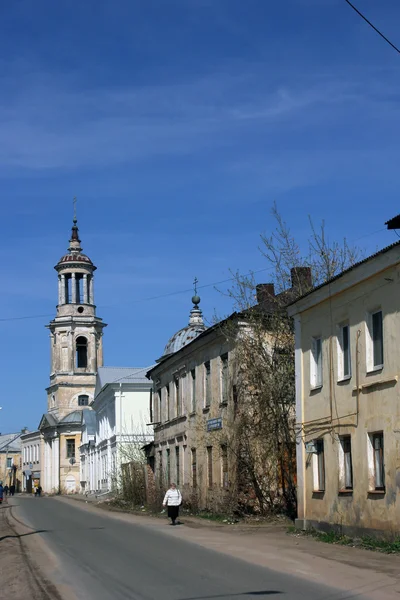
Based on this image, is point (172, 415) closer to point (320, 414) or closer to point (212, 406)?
point (212, 406)

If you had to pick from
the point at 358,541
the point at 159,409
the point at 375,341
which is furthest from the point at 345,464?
the point at 159,409

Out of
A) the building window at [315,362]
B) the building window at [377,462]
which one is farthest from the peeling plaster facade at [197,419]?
the building window at [377,462]

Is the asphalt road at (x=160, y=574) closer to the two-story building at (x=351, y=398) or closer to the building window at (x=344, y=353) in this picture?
the two-story building at (x=351, y=398)

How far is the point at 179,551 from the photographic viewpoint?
1778cm

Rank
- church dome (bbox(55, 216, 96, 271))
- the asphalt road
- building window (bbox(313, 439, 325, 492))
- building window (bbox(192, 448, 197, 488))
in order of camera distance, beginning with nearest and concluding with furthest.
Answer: the asphalt road → building window (bbox(313, 439, 325, 492)) → building window (bbox(192, 448, 197, 488)) → church dome (bbox(55, 216, 96, 271))

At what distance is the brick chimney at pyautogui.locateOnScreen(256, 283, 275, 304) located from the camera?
30.2 metres

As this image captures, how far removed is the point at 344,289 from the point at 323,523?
5.50 m

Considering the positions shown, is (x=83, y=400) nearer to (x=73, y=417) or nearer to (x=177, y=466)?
(x=73, y=417)

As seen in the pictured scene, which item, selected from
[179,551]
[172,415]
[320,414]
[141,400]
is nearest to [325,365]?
[320,414]

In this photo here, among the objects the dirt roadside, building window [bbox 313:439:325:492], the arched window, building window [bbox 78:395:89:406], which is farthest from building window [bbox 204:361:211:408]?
building window [bbox 78:395:89:406]

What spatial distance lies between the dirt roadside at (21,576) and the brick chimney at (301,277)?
40.3 feet

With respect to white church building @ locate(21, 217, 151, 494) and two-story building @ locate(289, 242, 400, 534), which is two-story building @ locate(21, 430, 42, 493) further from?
two-story building @ locate(289, 242, 400, 534)

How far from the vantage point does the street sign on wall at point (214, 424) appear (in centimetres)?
3112

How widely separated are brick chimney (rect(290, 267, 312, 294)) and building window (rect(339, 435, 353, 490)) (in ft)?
31.0
